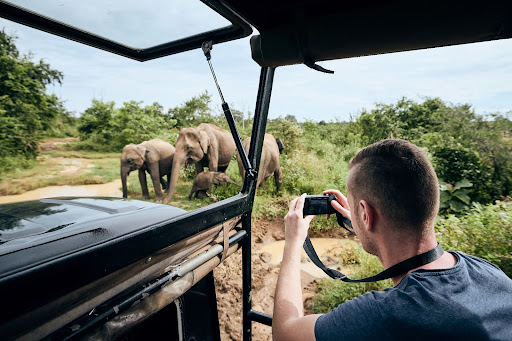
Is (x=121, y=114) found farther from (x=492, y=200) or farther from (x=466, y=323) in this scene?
(x=492, y=200)

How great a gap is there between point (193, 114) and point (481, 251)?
941cm

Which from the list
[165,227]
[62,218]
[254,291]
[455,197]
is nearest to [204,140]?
[254,291]

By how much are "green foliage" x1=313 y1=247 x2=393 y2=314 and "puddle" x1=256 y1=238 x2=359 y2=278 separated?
570mm

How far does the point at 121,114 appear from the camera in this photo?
630 centimetres

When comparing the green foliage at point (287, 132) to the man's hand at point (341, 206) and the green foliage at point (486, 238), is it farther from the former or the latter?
the man's hand at point (341, 206)

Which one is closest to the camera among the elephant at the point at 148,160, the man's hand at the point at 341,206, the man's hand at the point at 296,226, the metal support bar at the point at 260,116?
the man's hand at the point at 296,226

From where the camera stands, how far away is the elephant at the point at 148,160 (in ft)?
24.7

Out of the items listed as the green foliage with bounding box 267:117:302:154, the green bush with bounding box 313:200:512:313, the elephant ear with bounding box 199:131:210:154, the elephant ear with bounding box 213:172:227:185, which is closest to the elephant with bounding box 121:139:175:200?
the elephant ear with bounding box 199:131:210:154

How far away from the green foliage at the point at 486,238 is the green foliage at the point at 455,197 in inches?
81.6

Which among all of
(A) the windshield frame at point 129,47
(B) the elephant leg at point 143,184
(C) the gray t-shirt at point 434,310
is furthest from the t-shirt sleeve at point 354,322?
(B) the elephant leg at point 143,184

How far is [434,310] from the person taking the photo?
833 millimetres

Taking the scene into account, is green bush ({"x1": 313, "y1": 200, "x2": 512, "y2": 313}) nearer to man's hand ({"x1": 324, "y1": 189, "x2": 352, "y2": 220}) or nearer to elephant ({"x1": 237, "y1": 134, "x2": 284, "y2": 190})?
man's hand ({"x1": 324, "y1": 189, "x2": 352, "y2": 220})

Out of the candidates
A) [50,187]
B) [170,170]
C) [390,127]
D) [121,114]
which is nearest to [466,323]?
[50,187]

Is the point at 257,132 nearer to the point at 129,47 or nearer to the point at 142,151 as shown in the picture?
the point at 129,47
